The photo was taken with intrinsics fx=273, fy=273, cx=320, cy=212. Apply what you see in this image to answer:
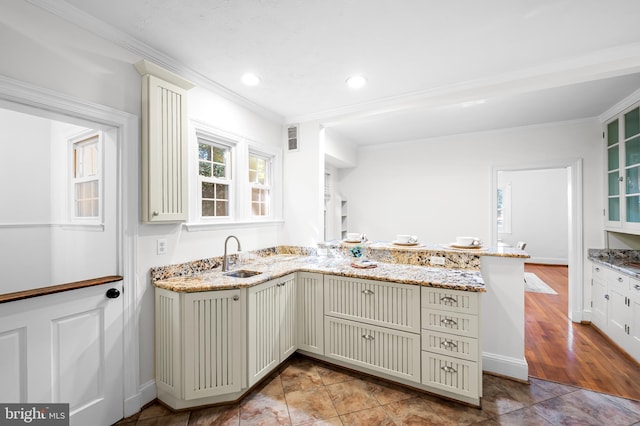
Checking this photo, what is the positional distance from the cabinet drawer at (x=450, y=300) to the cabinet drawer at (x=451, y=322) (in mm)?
37

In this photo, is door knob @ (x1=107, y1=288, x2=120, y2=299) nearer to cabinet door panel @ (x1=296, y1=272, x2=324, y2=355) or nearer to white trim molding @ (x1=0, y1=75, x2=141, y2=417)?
white trim molding @ (x1=0, y1=75, x2=141, y2=417)

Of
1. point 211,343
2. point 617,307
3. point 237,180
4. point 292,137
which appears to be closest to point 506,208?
point 617,307

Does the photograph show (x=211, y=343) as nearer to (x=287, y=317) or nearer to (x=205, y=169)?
(x=287, y=317)

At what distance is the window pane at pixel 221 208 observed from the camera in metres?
2.81

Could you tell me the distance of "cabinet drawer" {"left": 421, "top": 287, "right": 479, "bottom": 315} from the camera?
196 cm

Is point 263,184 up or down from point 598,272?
up

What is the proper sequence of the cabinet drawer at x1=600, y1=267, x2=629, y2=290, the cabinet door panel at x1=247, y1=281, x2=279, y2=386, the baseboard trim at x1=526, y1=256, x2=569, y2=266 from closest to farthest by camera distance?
the cabinet door panel at x1=247, y1=281, x2=279, y2=386
the cabinet drawer at x1=600, y1=267, x2=629, y2=290
the baseboard trim at x1=526, y1=256, x2=569, y2=266

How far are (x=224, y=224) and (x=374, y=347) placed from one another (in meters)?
1.79

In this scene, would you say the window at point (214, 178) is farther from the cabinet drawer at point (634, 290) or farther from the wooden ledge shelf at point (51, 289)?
the cabinet drawer at point (634, 290)

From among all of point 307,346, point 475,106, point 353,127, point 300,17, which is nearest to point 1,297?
point 307,346

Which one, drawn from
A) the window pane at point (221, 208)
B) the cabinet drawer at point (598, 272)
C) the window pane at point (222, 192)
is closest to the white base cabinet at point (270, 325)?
the window pane at point (221, 208)

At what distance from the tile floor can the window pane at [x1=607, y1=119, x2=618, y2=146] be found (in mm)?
2801

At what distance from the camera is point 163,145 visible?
2074mm

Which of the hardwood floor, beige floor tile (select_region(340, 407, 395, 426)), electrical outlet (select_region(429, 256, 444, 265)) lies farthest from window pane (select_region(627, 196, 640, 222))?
beige floor tile (select_region(340, 407, 395, 426))
